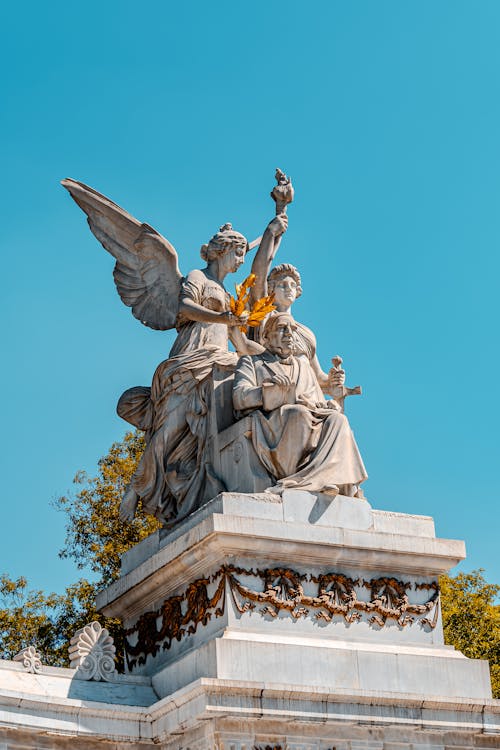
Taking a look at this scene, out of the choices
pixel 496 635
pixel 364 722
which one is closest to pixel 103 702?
pixel 364 722

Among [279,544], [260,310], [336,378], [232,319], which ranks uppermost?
[260,310]

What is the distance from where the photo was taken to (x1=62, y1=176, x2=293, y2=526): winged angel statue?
18172mm

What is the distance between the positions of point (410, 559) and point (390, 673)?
1.43 meters

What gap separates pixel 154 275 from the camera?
1981 cm

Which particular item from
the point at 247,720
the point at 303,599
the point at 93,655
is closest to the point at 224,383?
the point at 303,599

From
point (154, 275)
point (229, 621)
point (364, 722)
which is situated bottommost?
point (364, 722)

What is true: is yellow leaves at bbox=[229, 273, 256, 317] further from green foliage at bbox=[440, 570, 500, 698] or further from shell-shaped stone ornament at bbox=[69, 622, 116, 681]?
green foliage at bbox=[440, 570, 500, 698]

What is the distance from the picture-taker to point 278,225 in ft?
65.2

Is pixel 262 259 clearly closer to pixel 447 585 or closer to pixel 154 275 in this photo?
pixel 154 275

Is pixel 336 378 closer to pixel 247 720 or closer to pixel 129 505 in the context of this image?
pixel 129 505

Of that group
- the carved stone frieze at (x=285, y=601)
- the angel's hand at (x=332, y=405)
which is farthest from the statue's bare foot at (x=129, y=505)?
the angel's hand at (x=332, y=405)

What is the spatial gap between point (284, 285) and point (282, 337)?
1.00 meters

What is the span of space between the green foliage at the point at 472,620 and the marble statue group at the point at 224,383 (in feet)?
33.3

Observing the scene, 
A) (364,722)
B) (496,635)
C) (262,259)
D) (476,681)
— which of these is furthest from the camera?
(496,635)
